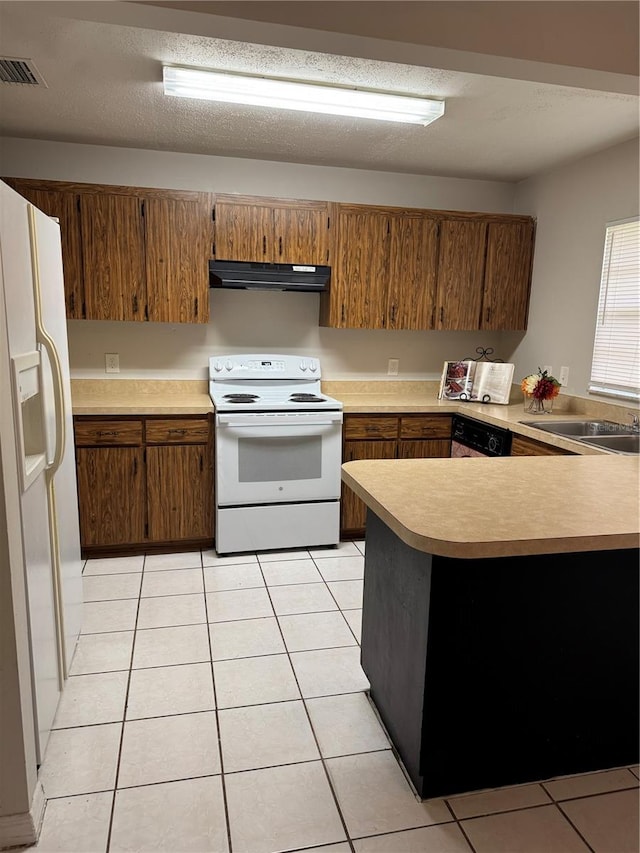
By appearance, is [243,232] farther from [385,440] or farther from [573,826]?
[573,826]

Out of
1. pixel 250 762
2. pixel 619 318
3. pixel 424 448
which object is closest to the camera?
pixel 250 762

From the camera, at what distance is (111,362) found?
3.82m

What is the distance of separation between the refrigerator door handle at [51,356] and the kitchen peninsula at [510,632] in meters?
1.01

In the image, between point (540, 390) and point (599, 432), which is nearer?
point (599, 432)

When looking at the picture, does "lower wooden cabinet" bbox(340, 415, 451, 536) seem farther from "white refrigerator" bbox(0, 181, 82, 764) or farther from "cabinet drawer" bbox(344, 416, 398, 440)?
"white refrigerator" bbox(0, 181, 82, 764)

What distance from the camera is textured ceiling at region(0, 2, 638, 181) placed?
2141 mm

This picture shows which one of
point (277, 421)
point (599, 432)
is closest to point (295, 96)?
point (277, 421)

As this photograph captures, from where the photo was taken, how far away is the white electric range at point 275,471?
3.42 m

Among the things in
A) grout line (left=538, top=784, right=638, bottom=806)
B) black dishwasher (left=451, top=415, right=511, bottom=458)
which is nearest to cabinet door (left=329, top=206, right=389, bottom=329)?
black dishwasher (left=451, top=415, right=511, bottom=458)

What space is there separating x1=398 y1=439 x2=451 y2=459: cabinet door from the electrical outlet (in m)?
1.93

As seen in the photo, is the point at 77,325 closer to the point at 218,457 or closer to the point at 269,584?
the point at 218,457

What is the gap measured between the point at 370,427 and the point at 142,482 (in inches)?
56.4

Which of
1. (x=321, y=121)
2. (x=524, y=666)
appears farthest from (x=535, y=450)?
(x=321, y=121)

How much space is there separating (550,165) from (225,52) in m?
2.37
